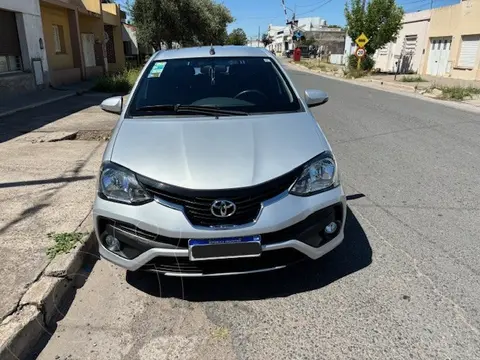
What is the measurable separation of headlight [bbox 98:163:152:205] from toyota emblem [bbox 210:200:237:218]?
44cm

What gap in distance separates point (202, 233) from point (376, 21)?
3119 cm

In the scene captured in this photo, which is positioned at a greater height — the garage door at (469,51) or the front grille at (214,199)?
the garage door at (469,51)

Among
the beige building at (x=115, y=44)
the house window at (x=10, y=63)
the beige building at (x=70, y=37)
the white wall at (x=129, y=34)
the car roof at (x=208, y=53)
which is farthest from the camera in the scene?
the white wall at (x=129, y=34)

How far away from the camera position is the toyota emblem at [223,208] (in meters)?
2.64

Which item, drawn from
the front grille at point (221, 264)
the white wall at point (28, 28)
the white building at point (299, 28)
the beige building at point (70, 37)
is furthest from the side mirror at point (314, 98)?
the white building at point (299, 28)

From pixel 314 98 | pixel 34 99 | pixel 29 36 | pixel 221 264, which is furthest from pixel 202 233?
pixel 29 36

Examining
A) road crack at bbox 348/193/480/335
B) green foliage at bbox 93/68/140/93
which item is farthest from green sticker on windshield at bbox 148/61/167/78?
green foliage at bbox 93/68/140/93

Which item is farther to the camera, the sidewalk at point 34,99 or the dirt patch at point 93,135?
the sidewalk at point 34,99

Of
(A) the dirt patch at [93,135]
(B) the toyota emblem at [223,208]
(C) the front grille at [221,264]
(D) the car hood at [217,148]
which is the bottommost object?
(A) the dirt patch at [93,135]

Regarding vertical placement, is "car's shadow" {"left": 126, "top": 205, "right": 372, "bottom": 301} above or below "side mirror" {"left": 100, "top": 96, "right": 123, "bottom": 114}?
below

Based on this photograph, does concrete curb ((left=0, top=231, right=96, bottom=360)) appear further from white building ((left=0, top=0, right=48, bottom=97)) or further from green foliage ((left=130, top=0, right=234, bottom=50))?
green foliage ((left=130, top=0, right=234, bottom=50))

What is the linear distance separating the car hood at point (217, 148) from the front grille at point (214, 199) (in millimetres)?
42

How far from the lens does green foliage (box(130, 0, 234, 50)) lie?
90.2 ft

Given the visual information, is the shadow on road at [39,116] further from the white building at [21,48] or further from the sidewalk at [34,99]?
the white building at [21,48]
